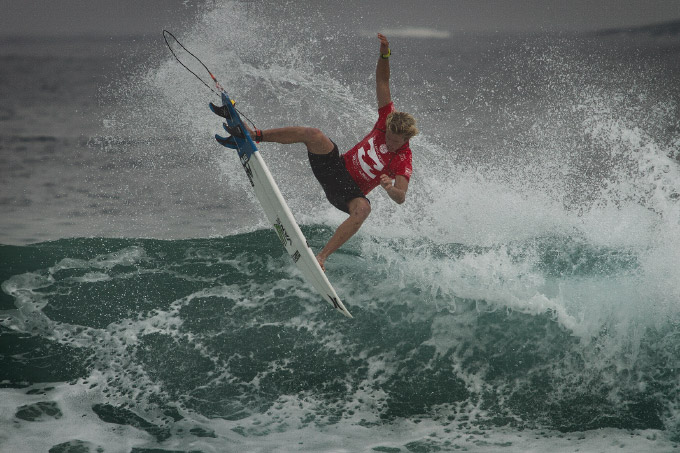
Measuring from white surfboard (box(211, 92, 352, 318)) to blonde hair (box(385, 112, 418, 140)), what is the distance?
102 centimetres

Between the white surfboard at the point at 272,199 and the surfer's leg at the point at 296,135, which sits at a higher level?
the surfer's leg at the point at 296,135

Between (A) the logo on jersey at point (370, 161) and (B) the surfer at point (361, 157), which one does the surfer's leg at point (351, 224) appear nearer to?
(B) the surfer at point (361, 157)

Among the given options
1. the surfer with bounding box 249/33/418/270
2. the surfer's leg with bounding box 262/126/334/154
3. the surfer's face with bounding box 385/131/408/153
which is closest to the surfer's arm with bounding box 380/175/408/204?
the surfer with bounding box 249/33/418/270

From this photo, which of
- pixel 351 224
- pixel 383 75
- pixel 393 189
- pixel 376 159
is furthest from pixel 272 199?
pixel 383 75

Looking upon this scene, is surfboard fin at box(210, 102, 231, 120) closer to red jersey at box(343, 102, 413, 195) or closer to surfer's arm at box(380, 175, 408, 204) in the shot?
red jersey at box(343, 102, 413, 195)

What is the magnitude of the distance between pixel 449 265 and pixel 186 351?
2776mm

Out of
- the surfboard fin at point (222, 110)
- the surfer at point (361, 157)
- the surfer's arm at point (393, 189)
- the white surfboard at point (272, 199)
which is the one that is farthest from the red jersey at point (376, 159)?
the surfboard fin at point (222, 110)

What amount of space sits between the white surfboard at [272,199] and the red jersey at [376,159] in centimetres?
68

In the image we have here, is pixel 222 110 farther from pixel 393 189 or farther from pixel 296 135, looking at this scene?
pixel 393 189

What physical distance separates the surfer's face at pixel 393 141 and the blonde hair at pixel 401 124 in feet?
0.11

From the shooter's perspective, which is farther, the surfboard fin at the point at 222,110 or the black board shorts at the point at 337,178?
the black board shorts at the point at 337,178

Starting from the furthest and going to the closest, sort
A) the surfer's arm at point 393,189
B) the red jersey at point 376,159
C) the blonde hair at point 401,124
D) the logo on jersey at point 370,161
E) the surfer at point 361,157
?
the logo on jersey at point 370,161 < the red jersey at point 376,159 < the surfer at point 361,157 < the blonde hair at point 401,124 < the surfer's arm at point 393,189

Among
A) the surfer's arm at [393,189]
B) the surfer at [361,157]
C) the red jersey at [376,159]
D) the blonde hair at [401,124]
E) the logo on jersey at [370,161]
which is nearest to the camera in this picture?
the surfer's arm at [393,189]

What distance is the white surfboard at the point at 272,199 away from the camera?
509 cm
